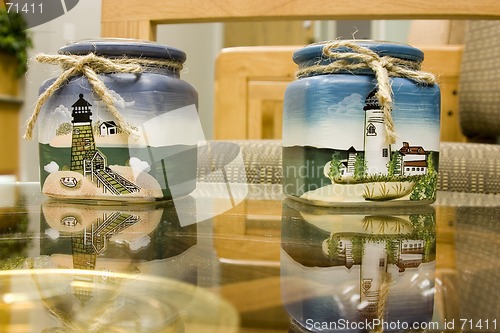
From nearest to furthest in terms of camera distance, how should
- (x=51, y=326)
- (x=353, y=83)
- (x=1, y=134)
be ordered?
(x=51, y=326) → (x=353, y=83) → (x=1, y=134)

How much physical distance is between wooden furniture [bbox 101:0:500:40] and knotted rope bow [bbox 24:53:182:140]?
0.28 metres

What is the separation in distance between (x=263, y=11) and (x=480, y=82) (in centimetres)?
70

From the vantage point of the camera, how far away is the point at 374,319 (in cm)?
20

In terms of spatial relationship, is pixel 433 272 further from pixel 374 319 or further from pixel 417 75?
pixel 417 75

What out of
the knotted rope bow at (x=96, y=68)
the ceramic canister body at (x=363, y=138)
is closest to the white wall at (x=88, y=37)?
the knotted rope bow at (x=96, y=68)

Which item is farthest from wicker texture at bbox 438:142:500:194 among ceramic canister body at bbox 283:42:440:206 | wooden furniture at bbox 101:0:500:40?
ceramic canister body at bbox 283:42:440:206

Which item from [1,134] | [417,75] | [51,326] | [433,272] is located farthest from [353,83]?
[1,134]

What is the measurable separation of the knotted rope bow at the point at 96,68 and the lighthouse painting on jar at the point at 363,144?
0.14m

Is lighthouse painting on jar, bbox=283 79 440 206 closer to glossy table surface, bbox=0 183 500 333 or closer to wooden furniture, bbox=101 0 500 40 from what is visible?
glossy table surface, bbox=0 183 500 333

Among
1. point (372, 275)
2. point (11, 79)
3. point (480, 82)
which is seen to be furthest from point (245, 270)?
point (11, 79)

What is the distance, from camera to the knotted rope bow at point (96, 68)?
443 millimetres

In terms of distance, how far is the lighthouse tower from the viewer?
46cm

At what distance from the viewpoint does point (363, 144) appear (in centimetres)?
44

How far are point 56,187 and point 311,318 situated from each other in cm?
33
